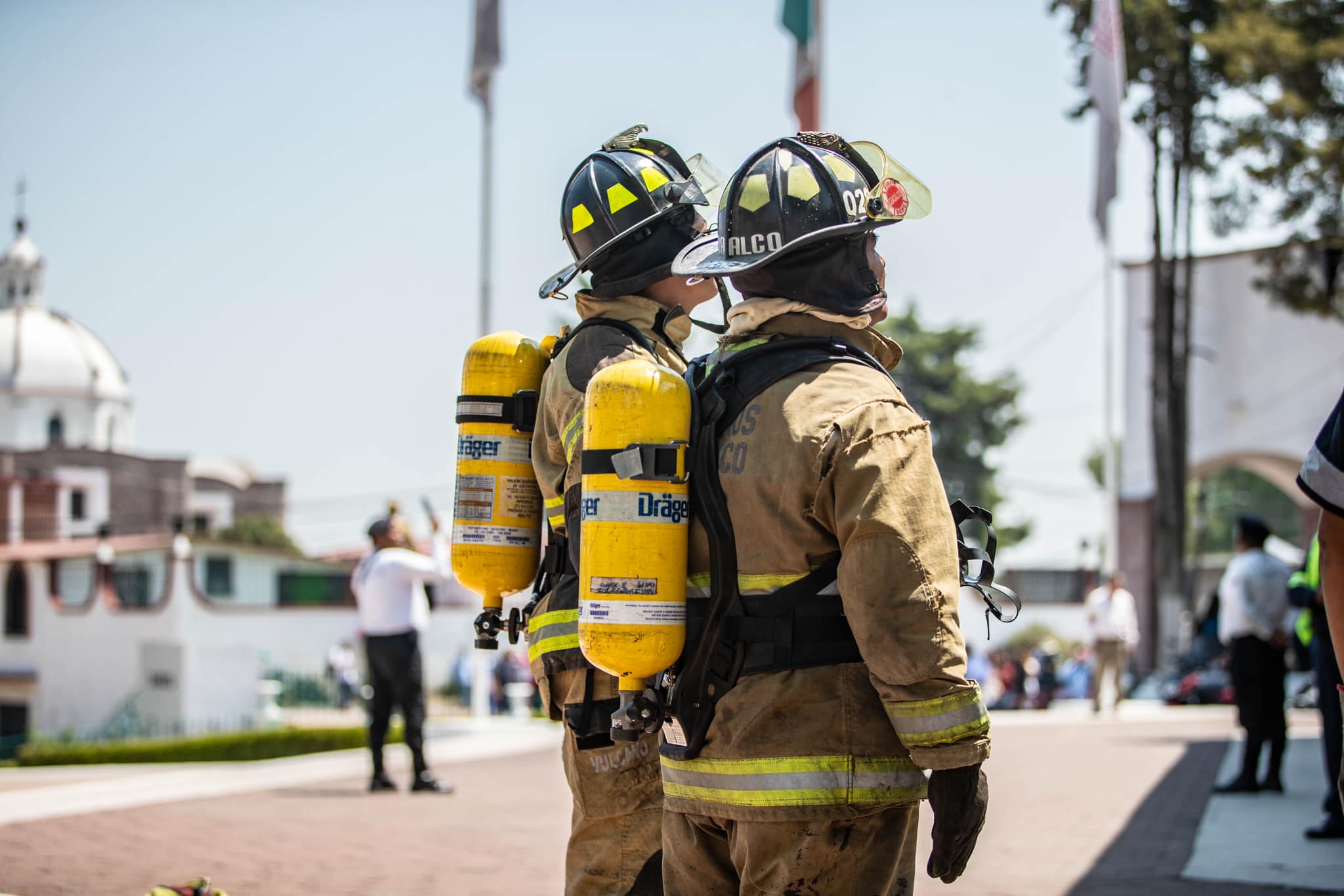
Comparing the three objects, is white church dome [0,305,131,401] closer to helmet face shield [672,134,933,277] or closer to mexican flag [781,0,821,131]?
mexican flag [781,0,821,131]

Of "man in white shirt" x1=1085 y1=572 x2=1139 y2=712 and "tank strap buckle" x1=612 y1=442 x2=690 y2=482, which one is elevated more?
"tank strap buckle" x1=612 y1=442 x2=690 y2=482

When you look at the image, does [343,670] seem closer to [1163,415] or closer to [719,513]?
[1163,415]

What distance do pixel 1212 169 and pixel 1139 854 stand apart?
24142 mm

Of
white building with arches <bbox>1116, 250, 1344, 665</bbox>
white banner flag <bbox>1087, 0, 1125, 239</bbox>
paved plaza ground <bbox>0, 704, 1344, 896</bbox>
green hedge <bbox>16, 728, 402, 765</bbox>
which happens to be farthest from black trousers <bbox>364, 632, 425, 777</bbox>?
white building with arches <bbox>1116, 250, 1344, 665</bbox>

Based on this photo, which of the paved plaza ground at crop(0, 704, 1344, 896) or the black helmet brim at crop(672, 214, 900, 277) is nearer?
the black helmet brim at crop(672, 214, 900, 277)

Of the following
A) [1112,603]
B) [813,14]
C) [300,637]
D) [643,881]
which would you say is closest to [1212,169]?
[1112,603]

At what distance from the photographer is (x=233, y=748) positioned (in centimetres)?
2366

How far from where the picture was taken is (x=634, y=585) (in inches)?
120

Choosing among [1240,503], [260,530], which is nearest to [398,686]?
[260,530]

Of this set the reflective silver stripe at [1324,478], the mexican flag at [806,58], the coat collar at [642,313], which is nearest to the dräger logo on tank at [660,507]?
the coat collar at [642,313]

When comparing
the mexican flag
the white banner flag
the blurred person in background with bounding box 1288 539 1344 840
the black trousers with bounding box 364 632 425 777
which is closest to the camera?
Result: the blurred person in background with bounding box 1288 539 1344 840

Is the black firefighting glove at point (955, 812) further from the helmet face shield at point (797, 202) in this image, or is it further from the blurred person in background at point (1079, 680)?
the blurred person in background at point (1079, 680)

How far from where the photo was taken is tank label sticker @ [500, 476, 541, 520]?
4.21m

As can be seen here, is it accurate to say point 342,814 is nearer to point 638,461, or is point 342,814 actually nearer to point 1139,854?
point 1139,854
